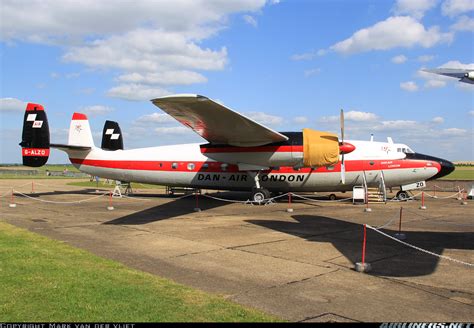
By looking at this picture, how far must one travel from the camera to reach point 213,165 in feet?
76.4

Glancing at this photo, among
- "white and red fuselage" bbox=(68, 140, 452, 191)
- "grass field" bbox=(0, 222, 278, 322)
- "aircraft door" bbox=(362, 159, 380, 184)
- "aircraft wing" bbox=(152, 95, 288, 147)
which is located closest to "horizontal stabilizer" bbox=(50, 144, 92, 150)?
"white and red fuselage" bbox=(68, 140, 452, 191)

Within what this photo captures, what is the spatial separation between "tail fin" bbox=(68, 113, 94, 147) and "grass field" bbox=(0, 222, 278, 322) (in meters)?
18.1

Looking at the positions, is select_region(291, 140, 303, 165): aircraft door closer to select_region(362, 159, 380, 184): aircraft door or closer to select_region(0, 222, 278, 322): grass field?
select_region(362, 159, 380, 184): aircraft door

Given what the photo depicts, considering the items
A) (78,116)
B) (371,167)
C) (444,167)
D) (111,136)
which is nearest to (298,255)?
(371,167)

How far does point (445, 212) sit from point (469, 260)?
10845mm

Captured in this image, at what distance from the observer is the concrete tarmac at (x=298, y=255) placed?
584 centimetres

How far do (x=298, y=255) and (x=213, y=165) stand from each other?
14.5 metres

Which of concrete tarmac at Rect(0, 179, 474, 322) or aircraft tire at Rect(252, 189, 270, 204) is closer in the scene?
concrete tarmac at Rect(0, 179, 474, 322)

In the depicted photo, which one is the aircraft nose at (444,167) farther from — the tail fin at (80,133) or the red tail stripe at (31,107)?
the red tail stripe at (31,107)

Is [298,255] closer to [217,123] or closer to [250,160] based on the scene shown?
[217,123]

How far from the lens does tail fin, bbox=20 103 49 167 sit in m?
22.1

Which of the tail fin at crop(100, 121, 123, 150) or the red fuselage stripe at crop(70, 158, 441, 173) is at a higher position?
the tail fin at crop(100, 121, 123, 150)

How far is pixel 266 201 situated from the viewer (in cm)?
2197

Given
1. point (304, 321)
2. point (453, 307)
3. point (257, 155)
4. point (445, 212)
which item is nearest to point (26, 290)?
point (304, 321)
